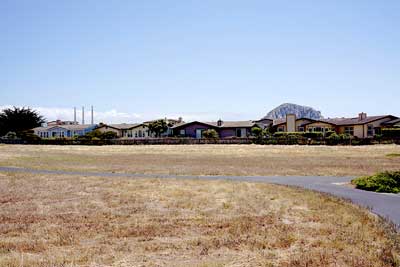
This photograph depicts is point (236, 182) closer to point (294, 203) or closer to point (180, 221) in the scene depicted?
point (294, 203)

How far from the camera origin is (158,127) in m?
86.2

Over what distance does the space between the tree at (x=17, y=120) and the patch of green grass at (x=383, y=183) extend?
9555 centimetres

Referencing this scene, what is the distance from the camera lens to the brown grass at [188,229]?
25.7ft

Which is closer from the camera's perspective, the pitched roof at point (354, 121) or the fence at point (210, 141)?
the fence at point (210, 141)

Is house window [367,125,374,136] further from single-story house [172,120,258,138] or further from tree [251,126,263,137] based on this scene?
single-story house [172,120,258,138]

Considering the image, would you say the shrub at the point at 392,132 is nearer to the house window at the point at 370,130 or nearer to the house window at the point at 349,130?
the house window at the point at 370,130

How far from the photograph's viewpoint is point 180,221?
1116 centimetres

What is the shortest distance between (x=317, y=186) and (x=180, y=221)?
27.2 ft

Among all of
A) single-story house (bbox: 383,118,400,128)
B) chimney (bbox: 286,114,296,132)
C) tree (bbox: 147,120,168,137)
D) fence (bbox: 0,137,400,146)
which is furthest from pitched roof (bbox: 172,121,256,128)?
single-story house (bbox: 383,118,400,128)

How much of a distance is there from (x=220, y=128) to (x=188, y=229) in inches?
2948

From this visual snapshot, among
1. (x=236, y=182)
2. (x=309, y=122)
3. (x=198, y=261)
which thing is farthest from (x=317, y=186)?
(x=309, y=122)

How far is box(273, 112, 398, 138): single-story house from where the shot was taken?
236 ft

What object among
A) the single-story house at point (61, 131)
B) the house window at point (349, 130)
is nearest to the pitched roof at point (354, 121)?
the house window at point (349, 130)

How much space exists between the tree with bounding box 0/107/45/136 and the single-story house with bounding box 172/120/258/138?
40147 mm
